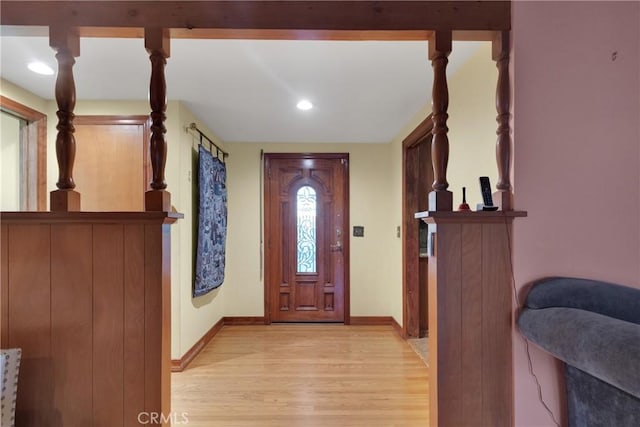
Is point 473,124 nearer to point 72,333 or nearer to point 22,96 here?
point 72,333

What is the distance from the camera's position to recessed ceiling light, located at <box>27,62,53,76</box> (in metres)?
1.96

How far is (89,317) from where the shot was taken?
1308mm

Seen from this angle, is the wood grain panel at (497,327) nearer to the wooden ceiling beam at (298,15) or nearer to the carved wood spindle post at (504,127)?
the carved wood spindle post at (504,127)

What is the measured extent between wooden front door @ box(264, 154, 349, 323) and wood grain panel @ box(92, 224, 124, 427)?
2.46 metres

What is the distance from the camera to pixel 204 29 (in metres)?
1.34

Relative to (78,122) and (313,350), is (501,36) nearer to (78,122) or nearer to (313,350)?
(313,350)

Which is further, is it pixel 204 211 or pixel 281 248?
pixel 281 248

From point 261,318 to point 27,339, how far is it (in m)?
2.61

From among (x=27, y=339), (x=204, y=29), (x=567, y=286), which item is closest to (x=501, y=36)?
(x=567, y=286)

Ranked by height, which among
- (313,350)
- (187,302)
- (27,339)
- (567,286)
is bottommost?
(313,350)

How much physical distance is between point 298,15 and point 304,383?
A: 232 cm

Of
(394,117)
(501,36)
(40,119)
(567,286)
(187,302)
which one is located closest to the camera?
(567,286)

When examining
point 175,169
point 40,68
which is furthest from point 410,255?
point 40,68

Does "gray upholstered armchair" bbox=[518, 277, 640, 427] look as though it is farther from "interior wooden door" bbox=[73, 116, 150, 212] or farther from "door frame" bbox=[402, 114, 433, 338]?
"interior wooden door" bbox=[73, 116, 150, 212]
